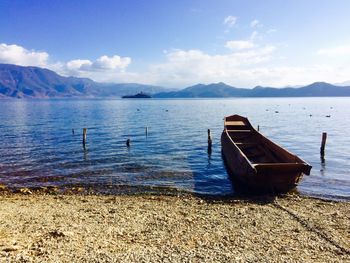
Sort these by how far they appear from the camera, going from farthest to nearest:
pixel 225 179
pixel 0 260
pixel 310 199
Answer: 1. pixel 225 179
2. pixel 310 199
3. pixel 0 260

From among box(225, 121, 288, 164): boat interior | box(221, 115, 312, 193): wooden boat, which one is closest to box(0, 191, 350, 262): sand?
box(221, 115, 312, 193): wooden boat

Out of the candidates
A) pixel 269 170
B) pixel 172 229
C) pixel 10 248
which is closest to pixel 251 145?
pixel 269 170

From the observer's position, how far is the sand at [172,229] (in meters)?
9.56

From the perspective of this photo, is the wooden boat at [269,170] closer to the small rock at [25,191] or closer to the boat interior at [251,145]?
the boat interior at [251,145]

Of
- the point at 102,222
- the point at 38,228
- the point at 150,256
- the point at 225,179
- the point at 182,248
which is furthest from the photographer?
the point at 225,179

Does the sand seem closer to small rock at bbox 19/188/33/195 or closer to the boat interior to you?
small rock at bbox 19/188/33/195

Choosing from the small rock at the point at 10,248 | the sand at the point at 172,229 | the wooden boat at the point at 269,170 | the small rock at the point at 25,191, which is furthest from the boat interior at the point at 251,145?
the small rock at the point at 10,248

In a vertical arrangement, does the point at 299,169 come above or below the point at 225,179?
above

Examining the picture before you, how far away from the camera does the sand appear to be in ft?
31.4

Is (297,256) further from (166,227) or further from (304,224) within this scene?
(166,227)

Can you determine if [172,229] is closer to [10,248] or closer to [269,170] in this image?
[10,248]

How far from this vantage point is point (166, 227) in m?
12.4

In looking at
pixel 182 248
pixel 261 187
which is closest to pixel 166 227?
pixel 182 248

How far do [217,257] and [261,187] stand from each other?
9610 mm
